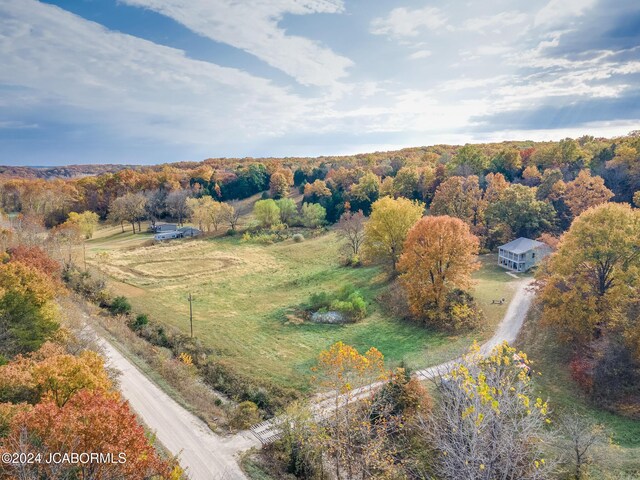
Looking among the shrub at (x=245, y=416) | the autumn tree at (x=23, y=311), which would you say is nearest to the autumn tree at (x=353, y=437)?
the shrub at (x=245, y=416)

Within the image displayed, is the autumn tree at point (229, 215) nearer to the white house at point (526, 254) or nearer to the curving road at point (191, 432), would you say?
the white house at point (526, 254)

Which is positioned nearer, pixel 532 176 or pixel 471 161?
pixel 532 176

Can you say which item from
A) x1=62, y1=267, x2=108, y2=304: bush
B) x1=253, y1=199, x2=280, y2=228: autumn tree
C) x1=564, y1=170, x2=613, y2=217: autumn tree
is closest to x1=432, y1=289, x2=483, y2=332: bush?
x1=564, y1=170, x2=613, y2=217: autumn tree

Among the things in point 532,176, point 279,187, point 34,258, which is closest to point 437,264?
point 34,258

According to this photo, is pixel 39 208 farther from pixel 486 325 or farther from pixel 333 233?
pixel 486 325

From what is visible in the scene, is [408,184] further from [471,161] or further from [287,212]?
[287,212]

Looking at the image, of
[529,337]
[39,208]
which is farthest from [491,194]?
[39,208]
